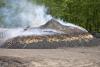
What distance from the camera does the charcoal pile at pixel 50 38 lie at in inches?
524

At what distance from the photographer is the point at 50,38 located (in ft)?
45.3

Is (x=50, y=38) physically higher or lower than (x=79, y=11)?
higher

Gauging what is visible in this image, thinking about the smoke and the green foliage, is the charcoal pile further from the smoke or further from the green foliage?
the green foliage

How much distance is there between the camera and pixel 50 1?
26922 millimetres

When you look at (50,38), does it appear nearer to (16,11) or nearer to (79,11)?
(16,11)

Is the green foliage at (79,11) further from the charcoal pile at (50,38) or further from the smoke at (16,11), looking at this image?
the charcoal pile at (50,38)

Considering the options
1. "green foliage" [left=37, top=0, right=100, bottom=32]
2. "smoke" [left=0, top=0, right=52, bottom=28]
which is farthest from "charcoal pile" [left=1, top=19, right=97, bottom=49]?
"green foliage" [left=37, top=0, right=100, bottom=32]

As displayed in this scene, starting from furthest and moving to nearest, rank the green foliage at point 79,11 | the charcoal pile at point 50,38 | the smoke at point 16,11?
the green foliage at point 79,11 < the smoke at point 16,11 < the charcoal pile at point 50,38

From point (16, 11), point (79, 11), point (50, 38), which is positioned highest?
point (50, 38)

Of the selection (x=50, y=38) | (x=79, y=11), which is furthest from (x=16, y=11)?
(x=50, y=38)

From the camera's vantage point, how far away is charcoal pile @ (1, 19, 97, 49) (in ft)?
43.7

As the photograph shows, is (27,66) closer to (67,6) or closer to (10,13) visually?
(10,13)

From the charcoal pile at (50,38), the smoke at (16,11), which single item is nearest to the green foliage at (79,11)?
the smoke at (16,11)

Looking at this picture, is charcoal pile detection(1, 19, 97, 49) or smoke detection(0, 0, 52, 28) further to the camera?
smoke detection(0, 0, 52, 28)
